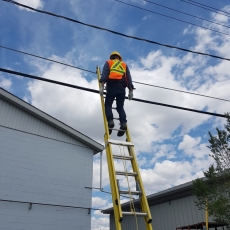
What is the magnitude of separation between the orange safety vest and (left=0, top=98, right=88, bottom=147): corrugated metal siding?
6753 millimetres

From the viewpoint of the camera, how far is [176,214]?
42.1ft

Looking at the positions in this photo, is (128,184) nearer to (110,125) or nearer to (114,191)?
(114,191)

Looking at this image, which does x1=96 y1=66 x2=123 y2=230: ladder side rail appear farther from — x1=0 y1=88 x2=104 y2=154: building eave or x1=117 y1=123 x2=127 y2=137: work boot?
x1=0 y1=88 x2=104 y2=154: building eave

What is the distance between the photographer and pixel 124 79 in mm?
6461

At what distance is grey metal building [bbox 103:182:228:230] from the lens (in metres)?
11.8

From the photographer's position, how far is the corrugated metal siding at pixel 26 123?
1141cm

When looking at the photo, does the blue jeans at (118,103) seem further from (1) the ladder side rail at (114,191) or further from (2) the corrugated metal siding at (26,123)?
(2) the corrugated metal siding at (26,123)

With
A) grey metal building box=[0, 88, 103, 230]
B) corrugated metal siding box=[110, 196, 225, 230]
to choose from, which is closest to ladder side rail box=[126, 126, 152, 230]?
grey metal building box=[0, 88, 103, 230]

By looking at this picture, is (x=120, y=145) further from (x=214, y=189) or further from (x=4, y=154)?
(x=4, y=154)

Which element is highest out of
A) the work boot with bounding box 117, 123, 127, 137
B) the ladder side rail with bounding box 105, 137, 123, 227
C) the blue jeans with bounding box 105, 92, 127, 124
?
the blue jeans with bounding box 105, 92, 127, 124

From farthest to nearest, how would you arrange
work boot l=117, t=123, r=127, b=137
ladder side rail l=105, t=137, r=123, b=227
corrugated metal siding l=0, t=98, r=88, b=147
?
1. corrugated metal siding l=0, t=98, r=88, b=147
2. work boot l=117, t=123, r=127, b=137
3. ladder side rail l=105, t=137, r=123, b=227

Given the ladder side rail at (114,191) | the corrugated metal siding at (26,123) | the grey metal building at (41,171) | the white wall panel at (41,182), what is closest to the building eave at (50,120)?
the grey metal building at (41,171)

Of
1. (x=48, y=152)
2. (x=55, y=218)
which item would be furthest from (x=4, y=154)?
(x=55, y=218)

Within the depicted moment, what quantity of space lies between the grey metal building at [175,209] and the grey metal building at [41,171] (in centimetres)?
386
